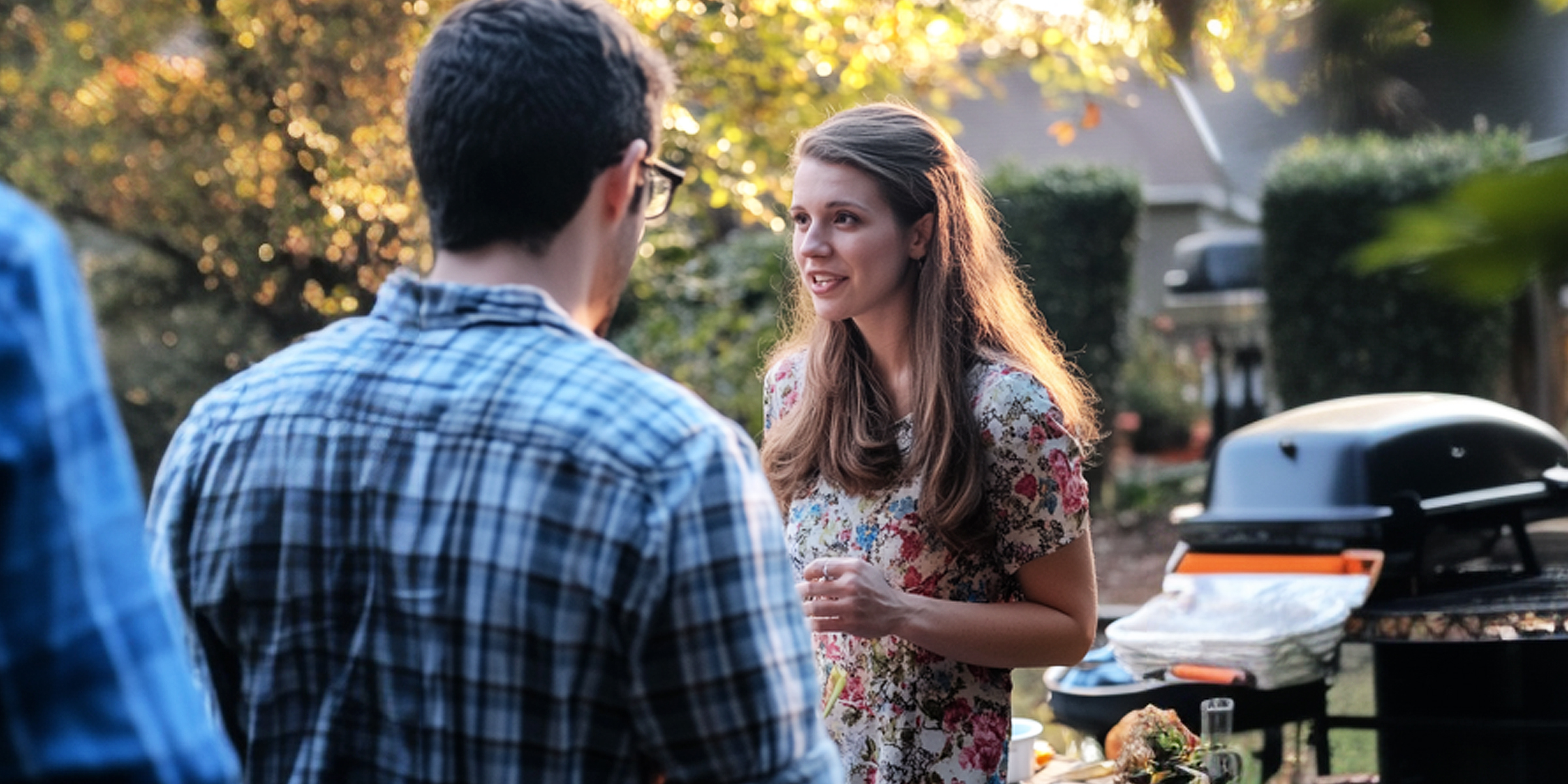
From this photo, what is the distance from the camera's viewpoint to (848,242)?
2.43m

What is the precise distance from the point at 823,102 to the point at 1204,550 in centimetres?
355

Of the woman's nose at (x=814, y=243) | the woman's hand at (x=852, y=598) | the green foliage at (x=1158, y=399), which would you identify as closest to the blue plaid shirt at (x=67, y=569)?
the woman's hand at (x=852, y=598)

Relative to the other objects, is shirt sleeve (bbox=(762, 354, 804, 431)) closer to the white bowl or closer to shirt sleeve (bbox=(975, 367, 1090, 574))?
shirt sleeve (bbox=(975, 367, 1090, 574))

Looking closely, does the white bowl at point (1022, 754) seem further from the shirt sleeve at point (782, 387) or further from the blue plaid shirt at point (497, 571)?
the blue plaid shirt at point (497, 571)

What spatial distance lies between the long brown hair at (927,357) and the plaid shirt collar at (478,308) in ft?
3.57

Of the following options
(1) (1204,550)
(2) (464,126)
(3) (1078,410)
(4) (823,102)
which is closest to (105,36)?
(4) (823,102)

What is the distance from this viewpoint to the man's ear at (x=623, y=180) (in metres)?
1.29

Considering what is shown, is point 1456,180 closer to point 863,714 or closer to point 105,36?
point 863,714

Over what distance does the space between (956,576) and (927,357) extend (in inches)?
14.4

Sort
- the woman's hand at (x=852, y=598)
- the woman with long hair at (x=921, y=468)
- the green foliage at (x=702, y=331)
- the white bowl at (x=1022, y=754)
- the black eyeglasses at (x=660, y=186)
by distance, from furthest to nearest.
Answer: the green foliage at (x=702, y=331)
the white bowl at (x=1022, y=754)
the woman with long hair at (x=921, y=468)
the woman's hand at (x=852, y=598)
the black eyeglasses at (x=660, y=186)

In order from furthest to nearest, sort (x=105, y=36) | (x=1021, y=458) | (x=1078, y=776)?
(x=105, y=36)
(x=1078, y=776)
(x=1021, y=458)

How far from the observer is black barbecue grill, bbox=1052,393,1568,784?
3865 millimetres

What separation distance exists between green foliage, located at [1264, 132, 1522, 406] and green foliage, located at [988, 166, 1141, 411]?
1117mm

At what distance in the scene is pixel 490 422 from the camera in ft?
3.96
